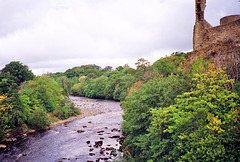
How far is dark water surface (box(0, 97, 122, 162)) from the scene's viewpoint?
20531 millimetres

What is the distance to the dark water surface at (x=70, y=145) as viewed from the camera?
20531 mm

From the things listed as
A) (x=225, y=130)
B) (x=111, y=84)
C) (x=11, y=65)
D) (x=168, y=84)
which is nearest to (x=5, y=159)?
(x=168, y=84)

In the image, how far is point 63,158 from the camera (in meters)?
20.2

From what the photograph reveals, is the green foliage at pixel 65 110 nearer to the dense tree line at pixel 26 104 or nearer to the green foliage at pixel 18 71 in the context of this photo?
the dense tree line at pixel 26 104

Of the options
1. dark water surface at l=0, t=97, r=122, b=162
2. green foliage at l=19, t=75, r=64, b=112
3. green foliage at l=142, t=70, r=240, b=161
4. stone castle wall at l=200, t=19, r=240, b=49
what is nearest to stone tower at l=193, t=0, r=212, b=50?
stone castle wall at l=200, t=19, r=240, b=49

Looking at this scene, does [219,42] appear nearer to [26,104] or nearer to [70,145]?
[70,145]

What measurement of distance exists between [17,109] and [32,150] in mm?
8324

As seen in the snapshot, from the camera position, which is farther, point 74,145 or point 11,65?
point 11,65

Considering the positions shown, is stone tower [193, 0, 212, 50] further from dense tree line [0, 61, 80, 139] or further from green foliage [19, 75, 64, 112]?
green foliage [19, 75, 64, 112]

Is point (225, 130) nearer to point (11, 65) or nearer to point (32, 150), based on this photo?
point (32, 150)

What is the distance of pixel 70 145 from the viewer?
24.4 meters

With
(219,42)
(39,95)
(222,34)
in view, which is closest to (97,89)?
(39,95)

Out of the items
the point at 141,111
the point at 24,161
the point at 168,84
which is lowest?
the point at 24,161

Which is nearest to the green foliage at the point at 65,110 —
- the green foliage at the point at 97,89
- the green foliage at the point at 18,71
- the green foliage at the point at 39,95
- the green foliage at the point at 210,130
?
the green foliage at the point at 39,95
